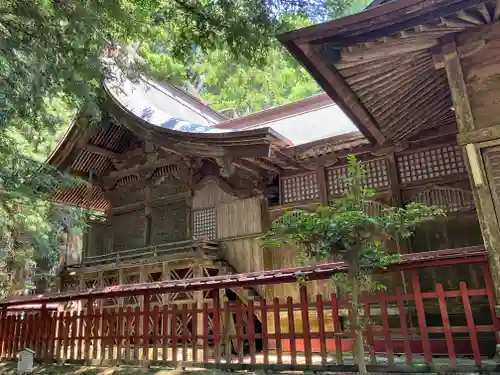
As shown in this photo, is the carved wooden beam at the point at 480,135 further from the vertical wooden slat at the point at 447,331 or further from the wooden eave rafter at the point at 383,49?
the vertical wooden slat at the point at 447,331

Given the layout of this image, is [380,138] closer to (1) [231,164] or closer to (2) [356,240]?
(1) [231,164]

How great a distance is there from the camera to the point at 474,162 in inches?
194

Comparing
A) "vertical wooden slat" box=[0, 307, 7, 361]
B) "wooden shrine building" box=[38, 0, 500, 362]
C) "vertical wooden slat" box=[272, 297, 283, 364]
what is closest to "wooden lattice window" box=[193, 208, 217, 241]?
"wooden shrine building" box=[38, 0, 500, 362]

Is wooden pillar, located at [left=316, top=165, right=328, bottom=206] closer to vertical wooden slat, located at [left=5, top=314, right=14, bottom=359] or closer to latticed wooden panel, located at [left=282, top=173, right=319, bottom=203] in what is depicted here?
latticed wooden panel, located at [left=282, top=173, right=319, bottom=203]

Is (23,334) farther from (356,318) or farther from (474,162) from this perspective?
(474,162)

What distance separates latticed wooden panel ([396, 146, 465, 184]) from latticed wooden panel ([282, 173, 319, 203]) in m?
2.04

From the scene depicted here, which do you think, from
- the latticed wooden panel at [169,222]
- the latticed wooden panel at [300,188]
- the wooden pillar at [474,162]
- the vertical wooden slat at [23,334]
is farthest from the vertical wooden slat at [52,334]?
the wooden pillar at [474,162]

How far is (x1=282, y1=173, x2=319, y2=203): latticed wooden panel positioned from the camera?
399 inches

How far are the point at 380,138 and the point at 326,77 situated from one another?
9.37 ft

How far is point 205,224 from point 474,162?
785 centimetres

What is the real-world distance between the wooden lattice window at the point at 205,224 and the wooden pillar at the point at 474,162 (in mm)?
7435

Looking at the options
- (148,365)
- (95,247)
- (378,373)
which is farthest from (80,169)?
(378,373)

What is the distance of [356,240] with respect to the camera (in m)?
4.39

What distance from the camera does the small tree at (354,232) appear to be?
4312mm
